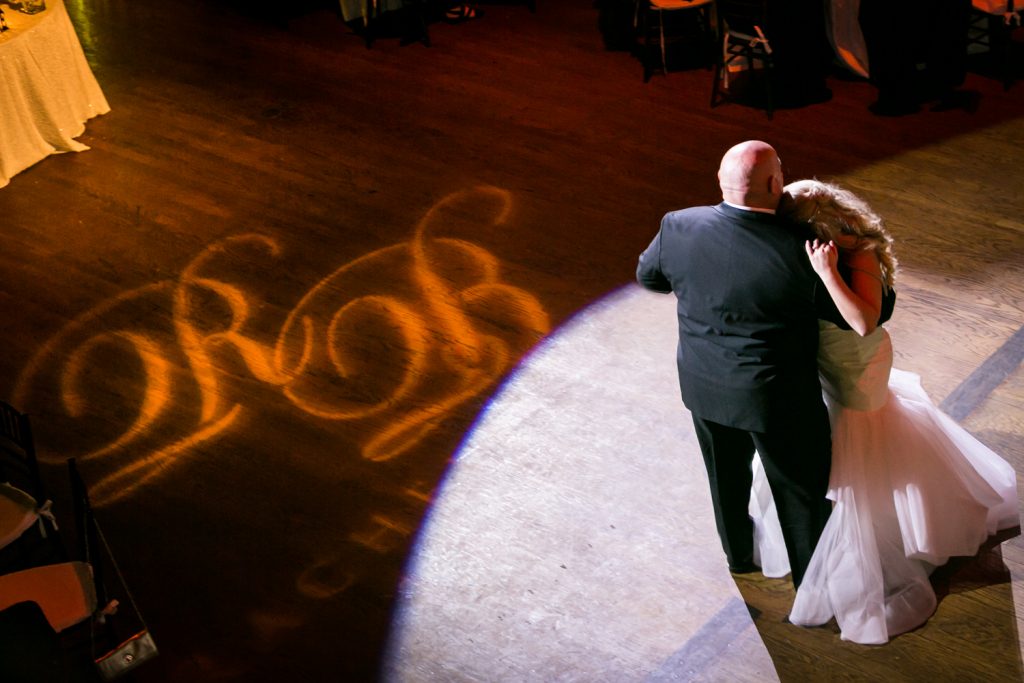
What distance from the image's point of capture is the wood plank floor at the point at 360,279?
3.60m

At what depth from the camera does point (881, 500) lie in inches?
125

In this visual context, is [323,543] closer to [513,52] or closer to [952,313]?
[952,313]

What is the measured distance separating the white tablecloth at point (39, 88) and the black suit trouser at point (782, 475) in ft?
14.4

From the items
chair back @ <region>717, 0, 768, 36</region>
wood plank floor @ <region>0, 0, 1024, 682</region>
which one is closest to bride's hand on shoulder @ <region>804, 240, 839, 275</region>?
wood plank floor @ <region>0, 0, 1024, 682</region>

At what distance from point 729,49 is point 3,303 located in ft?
13.2

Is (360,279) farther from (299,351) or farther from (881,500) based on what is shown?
(881,500)

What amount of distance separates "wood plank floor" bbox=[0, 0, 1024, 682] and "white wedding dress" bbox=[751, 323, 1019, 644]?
10 cm

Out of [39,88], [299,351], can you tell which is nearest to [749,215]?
[299,351]

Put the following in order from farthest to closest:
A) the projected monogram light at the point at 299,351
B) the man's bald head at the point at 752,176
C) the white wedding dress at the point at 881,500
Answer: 1. the projected monogram light at the point at 299,351
2. the white wedding dress at the point at 881,500
3. the man's bald head at the point at 752,176

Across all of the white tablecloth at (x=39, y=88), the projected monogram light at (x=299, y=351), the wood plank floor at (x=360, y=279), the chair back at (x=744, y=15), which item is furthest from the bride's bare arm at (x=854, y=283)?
the white tablecloth at (x=39, y=88)

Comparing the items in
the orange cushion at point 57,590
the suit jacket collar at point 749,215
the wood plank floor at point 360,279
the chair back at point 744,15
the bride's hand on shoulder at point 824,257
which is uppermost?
the suit jacket collar at point 749,215

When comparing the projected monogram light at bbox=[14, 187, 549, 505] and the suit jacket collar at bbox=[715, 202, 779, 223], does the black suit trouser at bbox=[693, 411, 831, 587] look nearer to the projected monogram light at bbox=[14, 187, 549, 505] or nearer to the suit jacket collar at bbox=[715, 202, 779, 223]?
the suit jacket collar at bbox=[715, 202, 779, 223]

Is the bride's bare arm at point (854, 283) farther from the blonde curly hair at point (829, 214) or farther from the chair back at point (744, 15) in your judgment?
the chair back at point (744, 15)

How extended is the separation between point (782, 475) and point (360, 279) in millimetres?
2515
